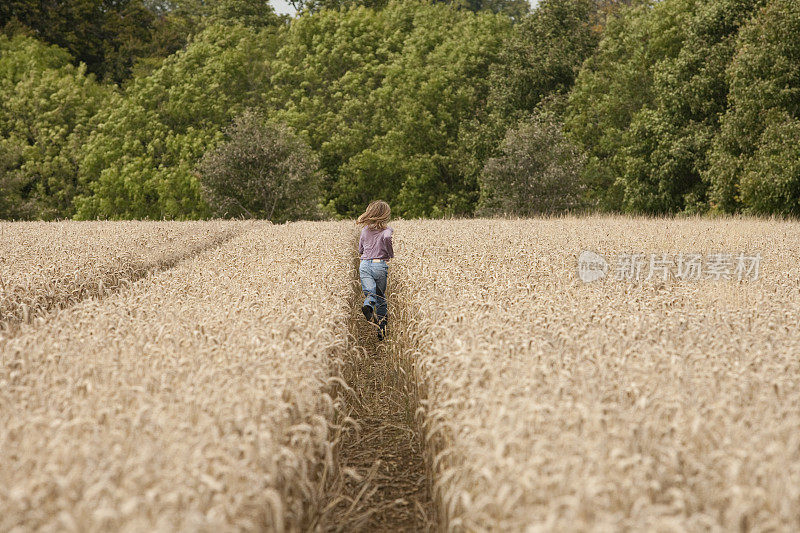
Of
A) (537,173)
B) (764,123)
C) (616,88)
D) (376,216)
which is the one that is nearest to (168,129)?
(537,173)

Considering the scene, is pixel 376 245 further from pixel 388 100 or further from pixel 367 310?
pixel 388 100

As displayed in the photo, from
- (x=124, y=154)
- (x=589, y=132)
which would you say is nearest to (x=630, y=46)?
(x=589, y=132)

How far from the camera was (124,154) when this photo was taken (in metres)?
47.2

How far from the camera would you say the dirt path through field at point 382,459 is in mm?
5297

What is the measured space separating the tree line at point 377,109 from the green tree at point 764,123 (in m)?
0.15

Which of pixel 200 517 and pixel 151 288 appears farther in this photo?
pixel 151 288

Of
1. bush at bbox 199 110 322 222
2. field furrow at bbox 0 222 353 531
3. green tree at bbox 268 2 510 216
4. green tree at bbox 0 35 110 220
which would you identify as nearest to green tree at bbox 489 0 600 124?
green tree at bbox 268 2 510 216

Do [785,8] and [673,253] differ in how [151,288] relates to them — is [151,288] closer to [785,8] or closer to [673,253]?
[673,253]

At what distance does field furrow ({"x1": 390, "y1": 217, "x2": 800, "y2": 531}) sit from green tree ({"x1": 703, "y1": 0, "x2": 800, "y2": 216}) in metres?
20.7

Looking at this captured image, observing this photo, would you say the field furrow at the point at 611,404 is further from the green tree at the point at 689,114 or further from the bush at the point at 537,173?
the bush at the point at 537,173

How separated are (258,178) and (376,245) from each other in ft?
88.8

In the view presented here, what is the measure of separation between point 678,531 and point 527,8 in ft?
207

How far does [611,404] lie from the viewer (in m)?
3.77

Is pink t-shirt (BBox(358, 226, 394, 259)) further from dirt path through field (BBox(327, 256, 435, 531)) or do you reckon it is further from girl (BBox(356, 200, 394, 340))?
dirt path through field (BBox(327, 256, 435, 531))
